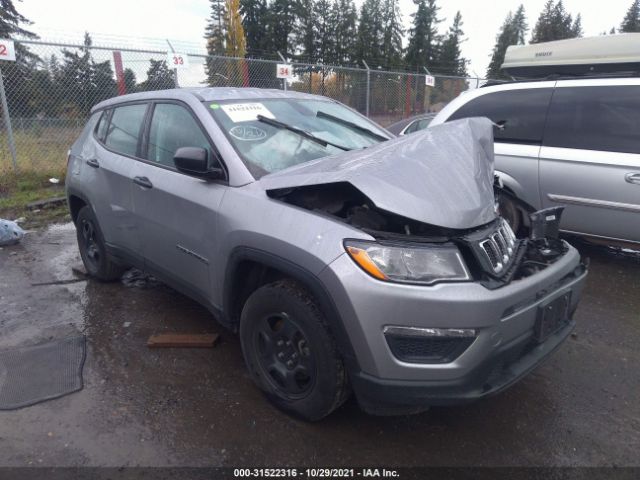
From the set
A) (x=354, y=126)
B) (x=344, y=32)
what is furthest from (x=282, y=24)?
(x=354, y=126)

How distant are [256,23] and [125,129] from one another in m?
55.1

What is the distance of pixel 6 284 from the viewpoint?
15.1 feet

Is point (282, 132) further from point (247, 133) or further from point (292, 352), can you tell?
point (292, 352)

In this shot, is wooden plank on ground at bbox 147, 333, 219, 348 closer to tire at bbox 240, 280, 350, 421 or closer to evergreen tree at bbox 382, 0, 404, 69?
tire at bbox 240, 280, 350, 421

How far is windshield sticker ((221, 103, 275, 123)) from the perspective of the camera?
10.1 ft

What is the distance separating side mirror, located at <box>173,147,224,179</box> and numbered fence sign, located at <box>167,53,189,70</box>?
23.2ft

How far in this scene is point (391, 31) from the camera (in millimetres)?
55531

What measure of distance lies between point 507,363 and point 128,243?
9.31ft

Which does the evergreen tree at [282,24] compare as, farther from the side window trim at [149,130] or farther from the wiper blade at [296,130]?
the wiper blade at [296,130]

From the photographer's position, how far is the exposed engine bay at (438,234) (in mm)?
2166

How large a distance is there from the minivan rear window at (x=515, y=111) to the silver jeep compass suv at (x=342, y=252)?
6.01ft

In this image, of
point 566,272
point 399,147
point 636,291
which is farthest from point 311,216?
point 636,291

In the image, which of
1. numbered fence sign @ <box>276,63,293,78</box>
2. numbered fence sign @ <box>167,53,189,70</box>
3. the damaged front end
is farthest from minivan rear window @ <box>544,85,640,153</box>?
numbered fence sign @ <box>276,63,293,78</box>

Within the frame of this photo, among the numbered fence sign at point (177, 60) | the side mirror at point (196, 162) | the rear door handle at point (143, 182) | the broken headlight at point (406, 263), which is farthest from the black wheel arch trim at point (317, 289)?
the numbered fence sign at point (177, 60)
